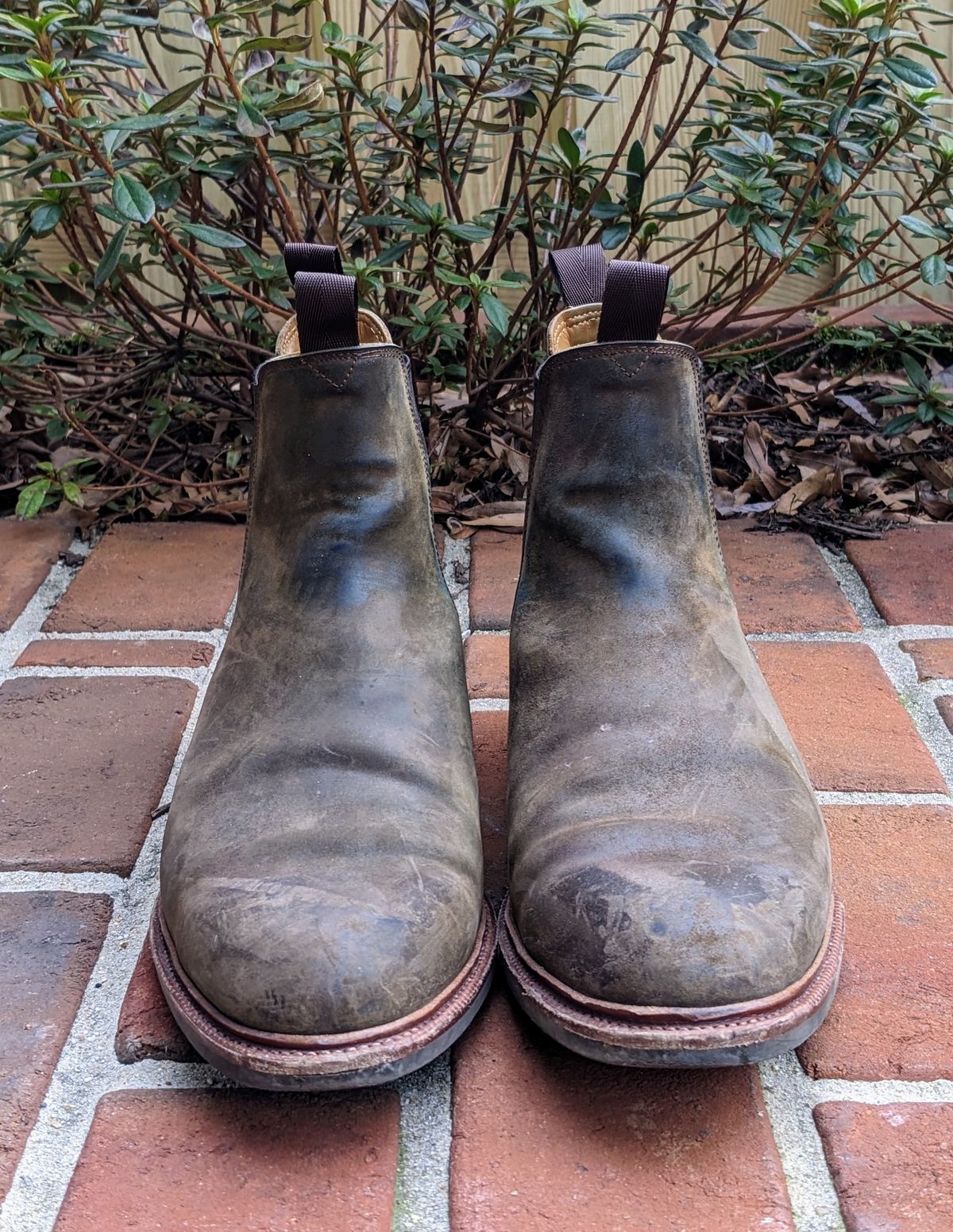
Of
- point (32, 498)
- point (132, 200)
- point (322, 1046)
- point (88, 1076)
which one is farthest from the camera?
point (32, 498)

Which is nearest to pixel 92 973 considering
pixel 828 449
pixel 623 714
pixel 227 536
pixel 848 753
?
pixel 623 714

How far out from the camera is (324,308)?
0.93 m

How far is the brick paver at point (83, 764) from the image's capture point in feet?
3.40

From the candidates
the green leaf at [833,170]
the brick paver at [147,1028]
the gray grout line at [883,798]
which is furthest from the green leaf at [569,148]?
the brick paver at [147,1028]

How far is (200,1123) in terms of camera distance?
0.76 metres

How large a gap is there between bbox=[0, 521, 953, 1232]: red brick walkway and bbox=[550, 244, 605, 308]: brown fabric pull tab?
47 centimetres

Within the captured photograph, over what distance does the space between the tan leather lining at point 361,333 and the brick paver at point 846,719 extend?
603mm

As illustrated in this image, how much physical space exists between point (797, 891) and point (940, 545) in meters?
0.97

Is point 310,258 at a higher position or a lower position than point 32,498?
higher

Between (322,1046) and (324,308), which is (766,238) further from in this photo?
(322,1046)

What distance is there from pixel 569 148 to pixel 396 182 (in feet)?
0.88

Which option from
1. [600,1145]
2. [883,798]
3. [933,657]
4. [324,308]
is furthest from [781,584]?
[600,1145]

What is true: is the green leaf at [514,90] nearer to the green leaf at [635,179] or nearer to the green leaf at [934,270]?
the green leaf at [635,179]

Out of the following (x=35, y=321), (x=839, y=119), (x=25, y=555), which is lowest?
(x=25, y=555)
